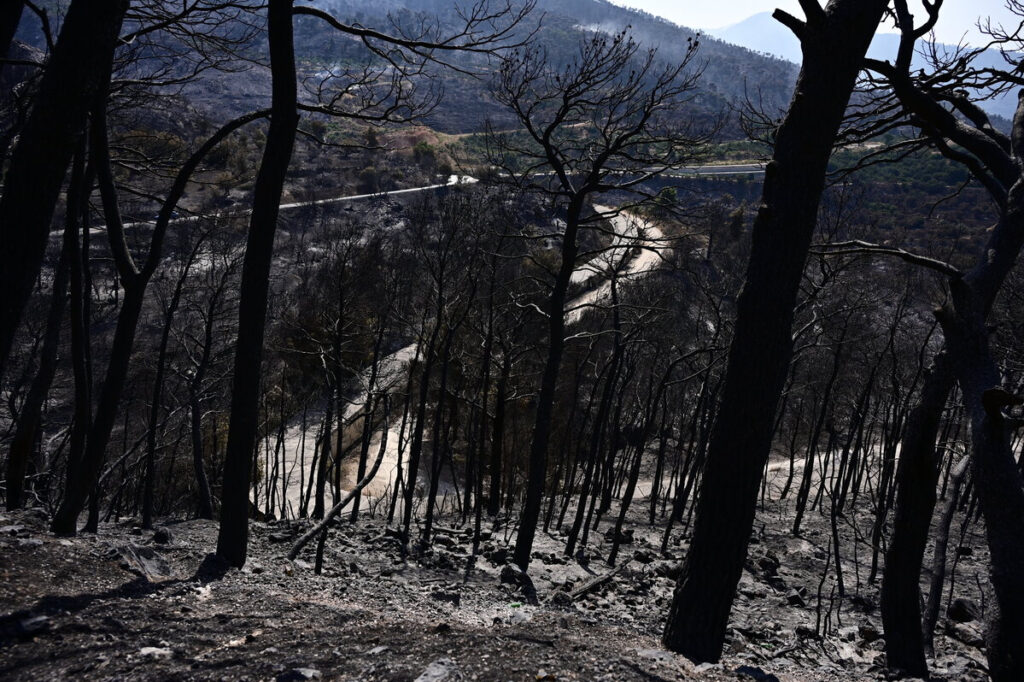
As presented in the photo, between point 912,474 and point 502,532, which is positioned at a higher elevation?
point 912,474

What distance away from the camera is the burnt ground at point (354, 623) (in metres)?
3.23

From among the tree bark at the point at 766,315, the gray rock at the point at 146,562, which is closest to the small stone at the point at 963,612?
the tree bark at the point at 766,315

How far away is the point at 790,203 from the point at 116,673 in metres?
4.24

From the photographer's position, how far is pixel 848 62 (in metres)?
3.96

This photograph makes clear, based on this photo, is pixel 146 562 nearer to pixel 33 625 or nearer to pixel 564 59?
pixel 33 625

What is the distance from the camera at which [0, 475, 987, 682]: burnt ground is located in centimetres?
323

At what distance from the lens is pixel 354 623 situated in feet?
14.0

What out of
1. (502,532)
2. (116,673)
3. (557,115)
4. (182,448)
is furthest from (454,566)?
(182,448)

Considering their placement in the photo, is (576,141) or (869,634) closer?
(869,634)

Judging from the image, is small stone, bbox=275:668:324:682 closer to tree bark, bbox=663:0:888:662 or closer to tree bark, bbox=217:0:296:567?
tree bark, bbox=663:0:888:662

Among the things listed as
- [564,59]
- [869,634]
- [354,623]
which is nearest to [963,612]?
[869,634]

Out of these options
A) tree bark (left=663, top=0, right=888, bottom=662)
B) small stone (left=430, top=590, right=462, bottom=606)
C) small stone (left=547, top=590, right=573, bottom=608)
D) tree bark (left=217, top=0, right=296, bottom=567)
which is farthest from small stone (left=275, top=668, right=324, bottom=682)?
small stone (left=547, top=590, right=573, bottom=608)

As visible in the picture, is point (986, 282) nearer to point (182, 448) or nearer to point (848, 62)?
point (848, 62)

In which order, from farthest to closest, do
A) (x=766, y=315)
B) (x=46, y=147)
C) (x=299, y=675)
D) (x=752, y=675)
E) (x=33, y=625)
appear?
(x=766, y=315) → (x=752, y=675) → (x=46, y=147) → (x=33, y=625) → (x=299, y=675)
